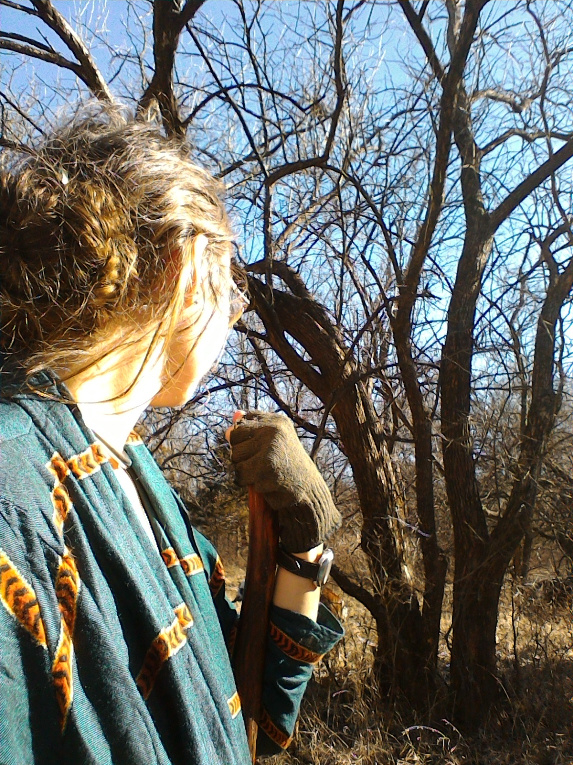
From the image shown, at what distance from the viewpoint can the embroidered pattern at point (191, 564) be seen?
3.38 ft

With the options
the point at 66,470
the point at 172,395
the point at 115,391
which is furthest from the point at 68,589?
the point at 172,395

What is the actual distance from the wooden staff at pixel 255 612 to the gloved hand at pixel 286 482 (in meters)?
0.04

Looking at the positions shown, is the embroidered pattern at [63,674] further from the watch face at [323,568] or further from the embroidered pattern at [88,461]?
the watch face at [323,568]

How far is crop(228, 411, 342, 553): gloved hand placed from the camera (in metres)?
1.37

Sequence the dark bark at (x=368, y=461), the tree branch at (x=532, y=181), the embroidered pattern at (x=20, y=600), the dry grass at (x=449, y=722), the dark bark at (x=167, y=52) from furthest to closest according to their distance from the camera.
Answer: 1. the dark bark at (x=368, y=461)
2. the tree branch at (x=532, y=181)
3. the dark bark at (x=167, y=52)
4. the dry grass at (x=449, y=722)
5. the embroidered pattern at (x=20, y=600)

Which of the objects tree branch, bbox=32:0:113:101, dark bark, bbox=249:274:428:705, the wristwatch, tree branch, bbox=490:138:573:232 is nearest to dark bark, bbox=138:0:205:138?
tree branch, bbox=32:0:113:101

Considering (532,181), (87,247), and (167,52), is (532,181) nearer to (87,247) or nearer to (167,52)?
(167,52)

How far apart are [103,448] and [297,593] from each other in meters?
0.72

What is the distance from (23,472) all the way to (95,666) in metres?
0.25

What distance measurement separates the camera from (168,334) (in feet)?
3.03

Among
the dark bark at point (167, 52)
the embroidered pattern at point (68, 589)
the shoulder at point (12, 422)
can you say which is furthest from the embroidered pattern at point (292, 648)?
the dark bark at point (167, 52)

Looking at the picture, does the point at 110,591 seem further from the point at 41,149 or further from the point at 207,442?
the point at 207,442

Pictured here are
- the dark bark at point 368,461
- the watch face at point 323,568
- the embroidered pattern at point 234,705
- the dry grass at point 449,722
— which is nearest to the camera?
the embroidered pattern at point 234,705

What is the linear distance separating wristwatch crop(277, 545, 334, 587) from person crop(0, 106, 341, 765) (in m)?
0.33
